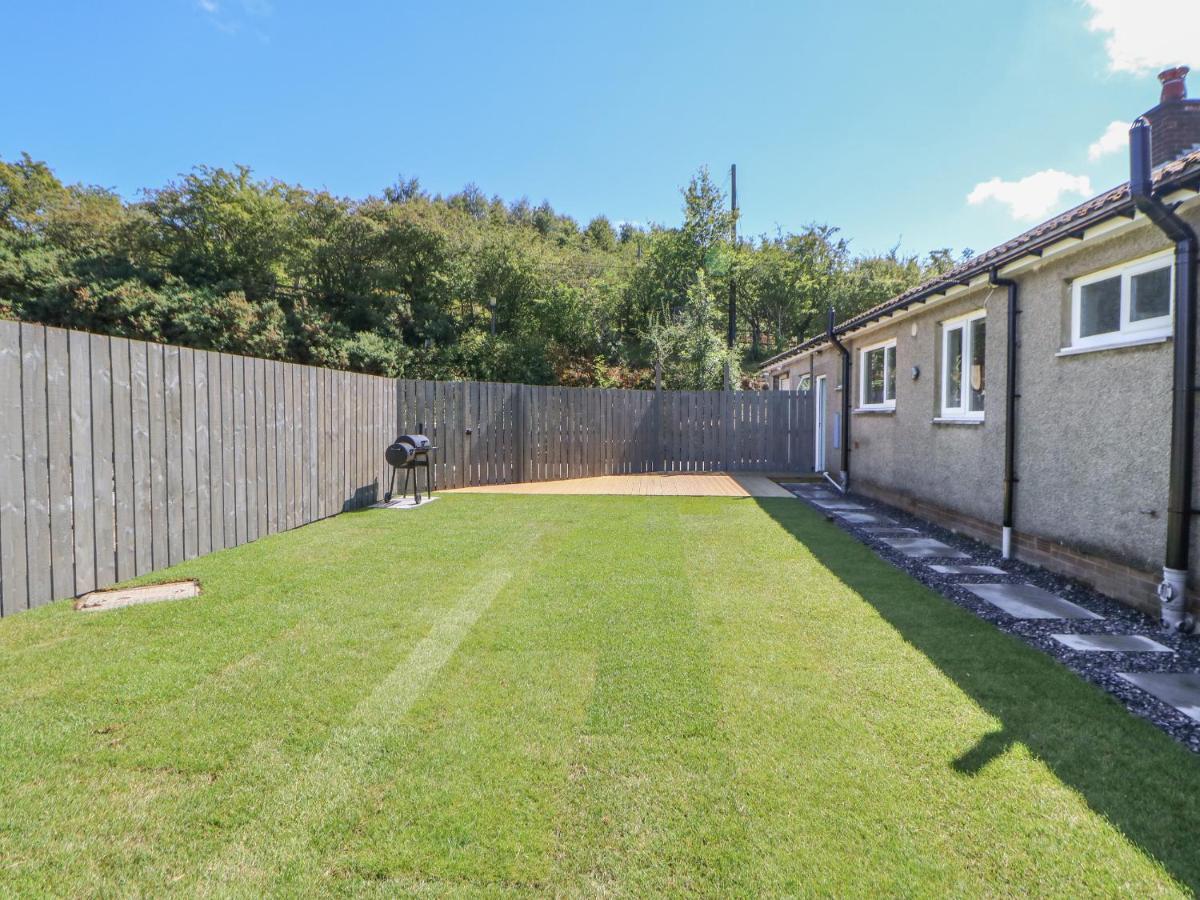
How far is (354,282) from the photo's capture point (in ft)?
77.9

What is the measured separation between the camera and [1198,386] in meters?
3.81

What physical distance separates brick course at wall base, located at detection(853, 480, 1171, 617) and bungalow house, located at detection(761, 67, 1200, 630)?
13 mm

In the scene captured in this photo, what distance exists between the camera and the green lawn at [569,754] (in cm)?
183

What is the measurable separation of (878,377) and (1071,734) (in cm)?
845

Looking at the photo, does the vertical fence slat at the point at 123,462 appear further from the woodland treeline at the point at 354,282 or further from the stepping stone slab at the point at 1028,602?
the woodland treeline at the point at 354,282

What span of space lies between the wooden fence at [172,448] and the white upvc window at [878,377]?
269 inches

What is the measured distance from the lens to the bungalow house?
3857 mm

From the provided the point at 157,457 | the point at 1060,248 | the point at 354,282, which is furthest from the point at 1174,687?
the point at 354,282

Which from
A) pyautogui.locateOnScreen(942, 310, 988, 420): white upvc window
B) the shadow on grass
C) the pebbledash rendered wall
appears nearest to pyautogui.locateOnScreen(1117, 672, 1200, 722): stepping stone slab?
the shadow on grass

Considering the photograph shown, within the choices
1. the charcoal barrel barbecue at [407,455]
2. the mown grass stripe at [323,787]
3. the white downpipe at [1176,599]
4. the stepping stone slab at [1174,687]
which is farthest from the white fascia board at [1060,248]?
the charcoal barrel barbecue at [407,455]

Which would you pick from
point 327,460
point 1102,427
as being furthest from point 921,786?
point 327,460

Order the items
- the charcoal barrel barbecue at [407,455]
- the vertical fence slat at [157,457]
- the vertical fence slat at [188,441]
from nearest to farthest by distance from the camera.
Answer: the vertical fence slat at [157,457], the vertical fence slat at [188,441], the charcoal barrel barbecue at [407,455]

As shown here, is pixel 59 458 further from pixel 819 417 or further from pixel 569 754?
pixel 819 417

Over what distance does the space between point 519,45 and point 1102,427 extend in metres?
13.4
